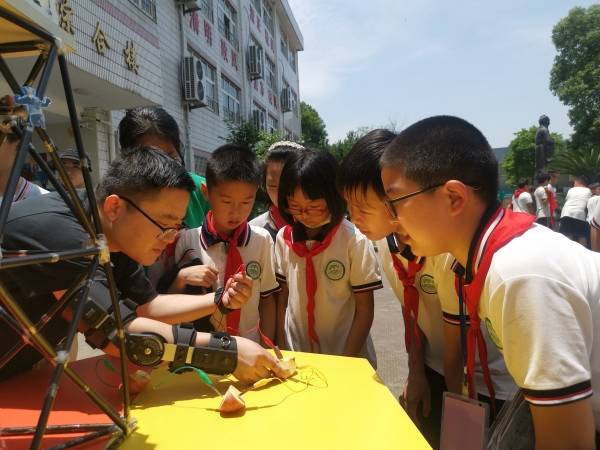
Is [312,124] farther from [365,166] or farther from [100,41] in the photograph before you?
[365,166]

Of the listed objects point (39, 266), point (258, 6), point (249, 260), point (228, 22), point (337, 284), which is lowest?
point (337, 284)

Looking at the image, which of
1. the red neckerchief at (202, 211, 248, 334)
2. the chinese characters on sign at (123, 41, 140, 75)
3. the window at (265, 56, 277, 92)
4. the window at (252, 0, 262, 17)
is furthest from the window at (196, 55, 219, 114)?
the red neckerchief at (202, 211, 248, 334)

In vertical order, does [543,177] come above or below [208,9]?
below

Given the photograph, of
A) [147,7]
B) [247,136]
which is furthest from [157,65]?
[247,136]

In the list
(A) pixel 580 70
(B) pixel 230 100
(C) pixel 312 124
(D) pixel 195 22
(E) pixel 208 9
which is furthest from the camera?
(C) pixel 312 124

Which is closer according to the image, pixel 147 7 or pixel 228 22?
pixel 147 7

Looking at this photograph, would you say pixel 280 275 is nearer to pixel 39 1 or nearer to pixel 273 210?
pixel 273 210

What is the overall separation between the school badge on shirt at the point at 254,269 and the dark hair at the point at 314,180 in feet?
1.03

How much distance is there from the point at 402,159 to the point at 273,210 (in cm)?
165

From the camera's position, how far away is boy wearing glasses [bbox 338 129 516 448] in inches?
61.2

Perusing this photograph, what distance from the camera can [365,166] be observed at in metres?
1.59

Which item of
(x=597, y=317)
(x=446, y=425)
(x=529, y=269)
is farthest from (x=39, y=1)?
(x=446, y=425)

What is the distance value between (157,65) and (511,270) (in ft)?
22.0

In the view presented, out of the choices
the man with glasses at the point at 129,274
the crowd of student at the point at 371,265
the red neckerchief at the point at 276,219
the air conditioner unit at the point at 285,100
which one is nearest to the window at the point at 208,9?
the crowd of student at the point at 371,265
